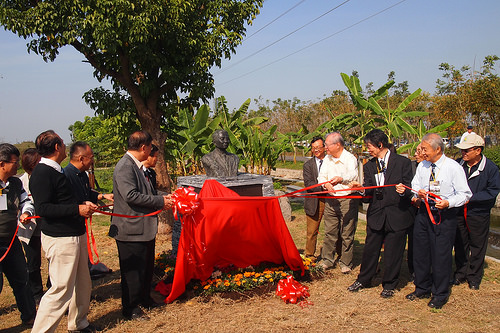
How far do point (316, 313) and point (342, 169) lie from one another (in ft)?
6.51

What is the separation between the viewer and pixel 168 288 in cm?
495

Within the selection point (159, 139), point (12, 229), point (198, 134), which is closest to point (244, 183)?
point (12, 229)

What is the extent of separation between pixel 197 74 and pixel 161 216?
2.94 meters

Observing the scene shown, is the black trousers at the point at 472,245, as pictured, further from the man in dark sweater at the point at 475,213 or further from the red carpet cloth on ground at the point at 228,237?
the red carpet cloth on ground at the point at 228,237

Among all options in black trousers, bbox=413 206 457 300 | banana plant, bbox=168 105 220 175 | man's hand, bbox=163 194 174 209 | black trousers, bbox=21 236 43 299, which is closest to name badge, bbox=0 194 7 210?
black trousers, bbox=21 236 43 299

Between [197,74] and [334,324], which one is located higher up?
[197,74]

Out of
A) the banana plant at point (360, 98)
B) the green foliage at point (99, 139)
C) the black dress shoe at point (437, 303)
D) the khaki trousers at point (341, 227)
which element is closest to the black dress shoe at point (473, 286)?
the black dress shoe at point (437, 303)

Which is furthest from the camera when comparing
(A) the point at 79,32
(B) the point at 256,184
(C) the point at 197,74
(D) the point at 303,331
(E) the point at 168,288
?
(C) the point at 197,74

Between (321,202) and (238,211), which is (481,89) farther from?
(238,211)

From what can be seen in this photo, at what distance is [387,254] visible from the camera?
4.75 metres

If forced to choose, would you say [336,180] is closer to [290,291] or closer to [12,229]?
[290,291]

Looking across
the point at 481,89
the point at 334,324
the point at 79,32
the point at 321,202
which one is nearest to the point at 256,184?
the point at 321,202

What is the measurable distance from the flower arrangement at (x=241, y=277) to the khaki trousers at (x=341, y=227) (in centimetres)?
42

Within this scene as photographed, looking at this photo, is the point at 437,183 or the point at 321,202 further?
the point at 321,202
